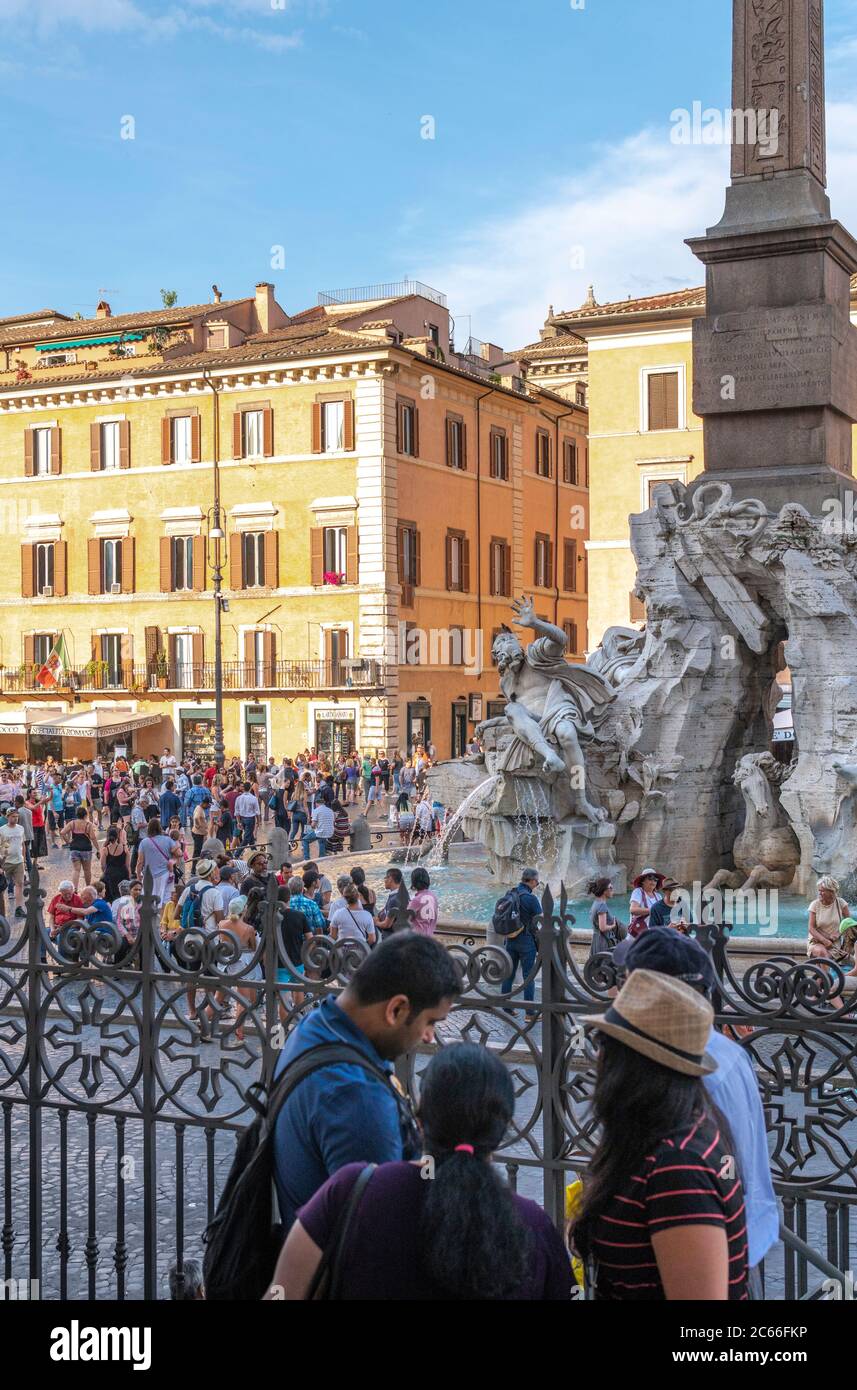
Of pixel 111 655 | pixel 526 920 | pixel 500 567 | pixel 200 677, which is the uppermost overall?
pixel 500 567

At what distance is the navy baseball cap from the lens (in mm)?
3066

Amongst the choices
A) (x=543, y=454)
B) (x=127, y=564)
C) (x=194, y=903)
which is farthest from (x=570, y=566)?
(x=194, y=903)

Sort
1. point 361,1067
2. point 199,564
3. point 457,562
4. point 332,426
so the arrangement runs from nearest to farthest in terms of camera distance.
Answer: point 361,1067 → point 332,426 → point 199,564 → point 457,562

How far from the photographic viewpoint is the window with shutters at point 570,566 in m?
47.3

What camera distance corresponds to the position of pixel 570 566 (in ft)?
156

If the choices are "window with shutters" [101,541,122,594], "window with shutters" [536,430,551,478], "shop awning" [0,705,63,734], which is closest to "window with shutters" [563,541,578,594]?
"window with shutters" [536,430,551,478]

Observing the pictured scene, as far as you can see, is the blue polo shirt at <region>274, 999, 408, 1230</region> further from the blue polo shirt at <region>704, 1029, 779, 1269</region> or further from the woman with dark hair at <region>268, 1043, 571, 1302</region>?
the blue polo shirt at <region>704, 1029, 779, 1269</region>

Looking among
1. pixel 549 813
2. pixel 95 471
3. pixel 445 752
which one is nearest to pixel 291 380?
pixel 95 471

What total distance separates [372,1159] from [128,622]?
126ft

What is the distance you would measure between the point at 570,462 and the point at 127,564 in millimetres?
15389

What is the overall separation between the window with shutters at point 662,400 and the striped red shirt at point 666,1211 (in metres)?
36.7

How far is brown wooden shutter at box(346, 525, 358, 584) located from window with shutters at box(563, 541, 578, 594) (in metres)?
11.3

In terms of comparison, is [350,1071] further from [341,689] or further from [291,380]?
[291,380]

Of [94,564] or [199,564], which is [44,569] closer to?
[94,564]
